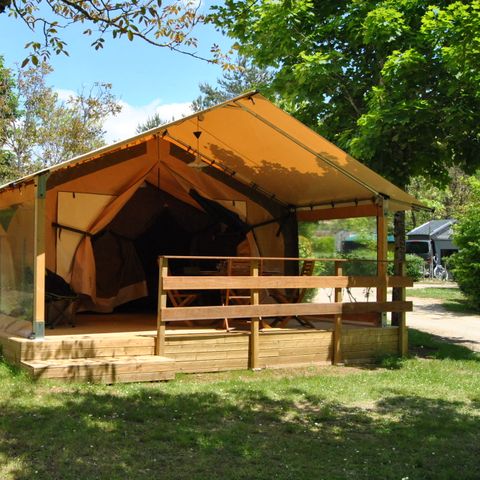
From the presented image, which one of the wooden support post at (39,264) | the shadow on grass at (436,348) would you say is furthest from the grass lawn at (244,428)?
the shadow on grass at (436,348)

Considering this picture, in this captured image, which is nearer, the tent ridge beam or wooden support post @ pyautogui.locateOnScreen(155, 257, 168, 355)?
wooden support post @ pyautogui.locateOnScreen(155, 257, 168, 355)

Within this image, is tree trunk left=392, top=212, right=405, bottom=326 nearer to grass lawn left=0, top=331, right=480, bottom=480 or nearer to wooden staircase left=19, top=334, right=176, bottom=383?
grass lawn left=0, top=331, right=480, bottom=480

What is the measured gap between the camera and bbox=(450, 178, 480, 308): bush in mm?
15000

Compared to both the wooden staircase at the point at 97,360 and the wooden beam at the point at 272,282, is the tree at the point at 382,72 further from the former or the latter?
the wooden staircase at the point at 97,360

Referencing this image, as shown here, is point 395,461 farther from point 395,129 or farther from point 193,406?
point 395,129

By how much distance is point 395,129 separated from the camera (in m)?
8.46

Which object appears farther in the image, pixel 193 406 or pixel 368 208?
pixel 368 208

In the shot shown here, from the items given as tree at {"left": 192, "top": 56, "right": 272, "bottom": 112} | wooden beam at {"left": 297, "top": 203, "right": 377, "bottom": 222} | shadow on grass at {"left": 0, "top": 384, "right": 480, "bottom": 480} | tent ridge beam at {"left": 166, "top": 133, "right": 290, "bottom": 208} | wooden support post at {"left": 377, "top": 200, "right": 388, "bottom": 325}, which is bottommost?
shadow on grass at {"left": 0, "top": 384, "right": 480, "bottom": 480}

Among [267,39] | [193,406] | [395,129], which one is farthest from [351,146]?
[193,406]

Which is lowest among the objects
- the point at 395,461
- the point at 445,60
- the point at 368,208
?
the point at 395,461

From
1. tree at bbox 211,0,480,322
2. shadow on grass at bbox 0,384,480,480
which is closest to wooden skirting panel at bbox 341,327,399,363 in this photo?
tree at bbox 211,0,480,322

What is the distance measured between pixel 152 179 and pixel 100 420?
5303 millimetres

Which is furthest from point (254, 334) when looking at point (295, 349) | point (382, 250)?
point (382, 250)

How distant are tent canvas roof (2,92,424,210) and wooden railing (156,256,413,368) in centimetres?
120
